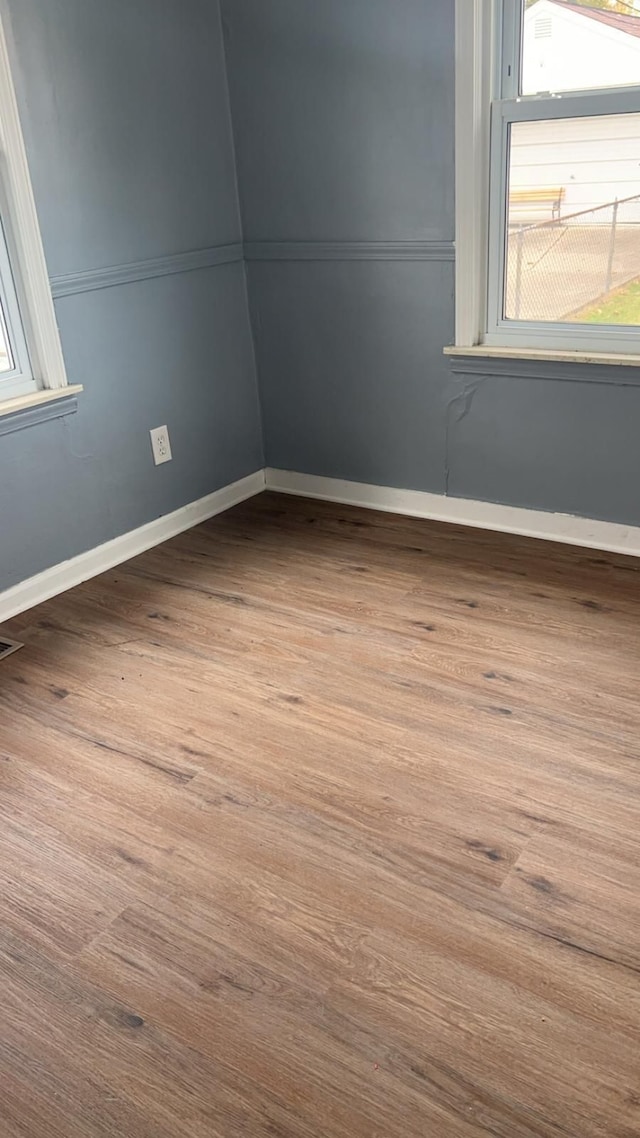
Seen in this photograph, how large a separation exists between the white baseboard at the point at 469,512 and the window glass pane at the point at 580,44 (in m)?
1.24

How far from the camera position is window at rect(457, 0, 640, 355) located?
95.0 inches

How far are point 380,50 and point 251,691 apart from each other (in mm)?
1947

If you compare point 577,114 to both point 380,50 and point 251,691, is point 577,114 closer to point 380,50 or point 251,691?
point 380,50

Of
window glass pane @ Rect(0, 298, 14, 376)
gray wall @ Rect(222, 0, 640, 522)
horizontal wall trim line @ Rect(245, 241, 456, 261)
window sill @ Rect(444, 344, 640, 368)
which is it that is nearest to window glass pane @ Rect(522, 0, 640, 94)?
gray wall @ Rect(222, 0, 640, 522)

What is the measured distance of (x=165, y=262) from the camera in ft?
9.68

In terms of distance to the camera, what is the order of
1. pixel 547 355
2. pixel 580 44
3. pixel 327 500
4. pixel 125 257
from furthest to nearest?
1. pixel 327 500
2. pixel 125 257
3. pixel 547 355
4. pixel 580 44

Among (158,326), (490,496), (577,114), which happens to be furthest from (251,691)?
(577,114)

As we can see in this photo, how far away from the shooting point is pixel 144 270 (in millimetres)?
2879

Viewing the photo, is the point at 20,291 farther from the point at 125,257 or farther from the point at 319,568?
the point at 319,568

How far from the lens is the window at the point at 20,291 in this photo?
2.40 m

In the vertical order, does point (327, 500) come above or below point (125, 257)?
below

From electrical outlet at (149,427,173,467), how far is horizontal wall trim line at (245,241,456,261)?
29.4 inches

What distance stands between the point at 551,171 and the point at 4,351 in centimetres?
166

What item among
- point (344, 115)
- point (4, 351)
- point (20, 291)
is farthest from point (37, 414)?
point (344, 115)
